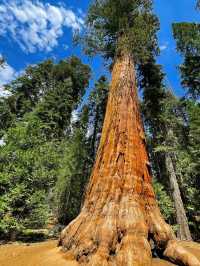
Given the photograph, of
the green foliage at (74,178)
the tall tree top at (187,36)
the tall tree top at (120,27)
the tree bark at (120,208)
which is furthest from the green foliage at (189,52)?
the tree bark at (120,208)

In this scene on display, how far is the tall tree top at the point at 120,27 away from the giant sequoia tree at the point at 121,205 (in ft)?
6.73

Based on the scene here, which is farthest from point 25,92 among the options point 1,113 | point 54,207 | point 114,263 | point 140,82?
point 114,263

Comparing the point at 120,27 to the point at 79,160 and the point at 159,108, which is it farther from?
the point at 79,160

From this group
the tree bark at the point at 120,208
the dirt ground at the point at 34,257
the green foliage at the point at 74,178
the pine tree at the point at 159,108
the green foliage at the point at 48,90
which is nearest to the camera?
the tree bark at the point at 120,208

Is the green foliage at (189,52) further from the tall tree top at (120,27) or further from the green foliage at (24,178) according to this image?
the green foliage at (24,178)

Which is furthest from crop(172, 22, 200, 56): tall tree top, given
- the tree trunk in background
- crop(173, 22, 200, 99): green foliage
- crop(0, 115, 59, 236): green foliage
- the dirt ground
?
the dirt ground

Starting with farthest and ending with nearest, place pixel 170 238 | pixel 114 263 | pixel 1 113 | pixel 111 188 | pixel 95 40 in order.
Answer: pixel 1 113 → pixel 95 40 → pixel 111 188 → pixel 170 238 → pixel 114 263

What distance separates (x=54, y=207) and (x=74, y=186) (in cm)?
612

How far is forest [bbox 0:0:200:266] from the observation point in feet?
16.9

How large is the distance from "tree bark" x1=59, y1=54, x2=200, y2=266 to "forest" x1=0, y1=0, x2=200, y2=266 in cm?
2

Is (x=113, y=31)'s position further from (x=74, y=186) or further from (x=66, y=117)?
(x=66, y=117)

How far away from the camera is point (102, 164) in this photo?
6.20 m

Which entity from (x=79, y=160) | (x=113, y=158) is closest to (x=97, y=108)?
(x=79, y=160)

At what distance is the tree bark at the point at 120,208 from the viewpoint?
472 centimetres
